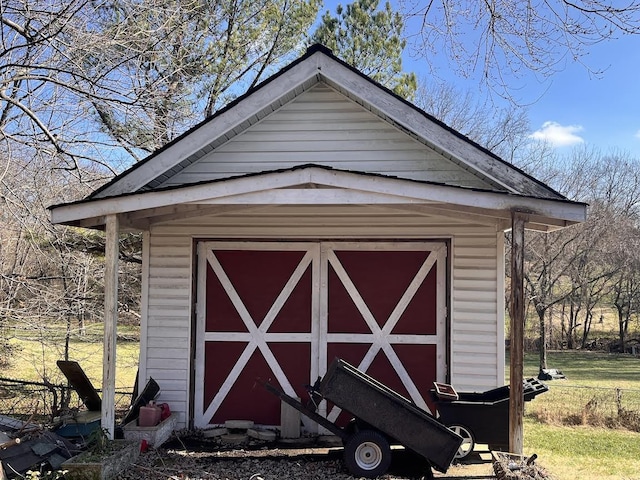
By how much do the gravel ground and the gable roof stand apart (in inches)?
117

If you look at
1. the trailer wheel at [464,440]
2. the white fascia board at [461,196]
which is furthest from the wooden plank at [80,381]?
the trailer wheel at [464,440]

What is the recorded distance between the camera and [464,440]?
5777 mm

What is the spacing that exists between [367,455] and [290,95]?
14.0 feet

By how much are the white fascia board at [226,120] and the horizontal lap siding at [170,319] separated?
996mm

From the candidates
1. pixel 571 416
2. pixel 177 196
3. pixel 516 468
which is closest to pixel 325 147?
pixel 177 196

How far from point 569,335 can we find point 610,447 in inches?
785

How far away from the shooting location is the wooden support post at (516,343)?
5.32m

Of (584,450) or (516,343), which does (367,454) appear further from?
(584,450)

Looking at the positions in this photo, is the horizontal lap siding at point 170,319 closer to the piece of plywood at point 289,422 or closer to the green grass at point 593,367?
the piece of plywood at point 289,422

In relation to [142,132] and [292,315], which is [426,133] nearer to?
[292,315]

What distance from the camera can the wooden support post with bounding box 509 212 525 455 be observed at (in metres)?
5.32

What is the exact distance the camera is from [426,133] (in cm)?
663

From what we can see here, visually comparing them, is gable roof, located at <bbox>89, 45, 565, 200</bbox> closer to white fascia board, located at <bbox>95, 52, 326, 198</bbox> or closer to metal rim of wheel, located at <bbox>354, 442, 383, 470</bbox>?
white fascia board, located at <bbox>95, 52, 326, 198</bbox>

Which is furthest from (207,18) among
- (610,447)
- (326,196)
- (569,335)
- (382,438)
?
(569,335)
